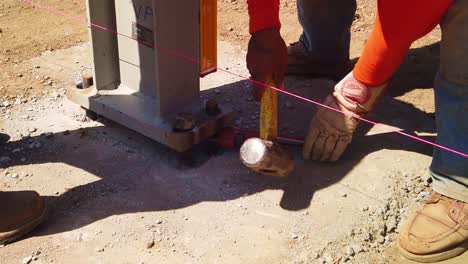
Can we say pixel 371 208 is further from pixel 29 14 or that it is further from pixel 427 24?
pixel 29 14

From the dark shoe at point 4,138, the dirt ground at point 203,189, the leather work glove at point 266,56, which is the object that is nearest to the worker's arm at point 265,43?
the leather work glove at point 266,56

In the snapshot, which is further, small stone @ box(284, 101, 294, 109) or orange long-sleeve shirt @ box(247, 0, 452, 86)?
small stone @ box(284, 101, 294, 109)

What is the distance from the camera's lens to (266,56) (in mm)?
2424

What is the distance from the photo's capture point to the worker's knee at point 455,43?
2186mm

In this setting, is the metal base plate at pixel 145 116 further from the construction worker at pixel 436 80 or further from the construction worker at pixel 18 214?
the construction worker at pixel 18 214

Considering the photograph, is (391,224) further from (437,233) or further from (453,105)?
(453,105)

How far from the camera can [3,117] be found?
310 centimetres


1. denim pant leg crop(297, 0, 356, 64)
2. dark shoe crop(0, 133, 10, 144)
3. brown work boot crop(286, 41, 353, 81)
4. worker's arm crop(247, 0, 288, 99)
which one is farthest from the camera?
brown work boot crop(286, 41, 353, 81)

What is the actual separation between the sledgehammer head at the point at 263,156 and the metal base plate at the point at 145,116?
1.25 ft

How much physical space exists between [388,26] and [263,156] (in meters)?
0.73

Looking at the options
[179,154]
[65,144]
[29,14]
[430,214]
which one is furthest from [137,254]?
[29,14]

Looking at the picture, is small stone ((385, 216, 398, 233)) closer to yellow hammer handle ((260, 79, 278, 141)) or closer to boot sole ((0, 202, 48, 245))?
yellow hammer handle ((260, 79, 278, 141))

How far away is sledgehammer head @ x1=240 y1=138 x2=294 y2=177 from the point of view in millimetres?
2316

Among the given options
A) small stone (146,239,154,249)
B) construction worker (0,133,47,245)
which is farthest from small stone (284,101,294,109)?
construction worker (0,133,47,245)
